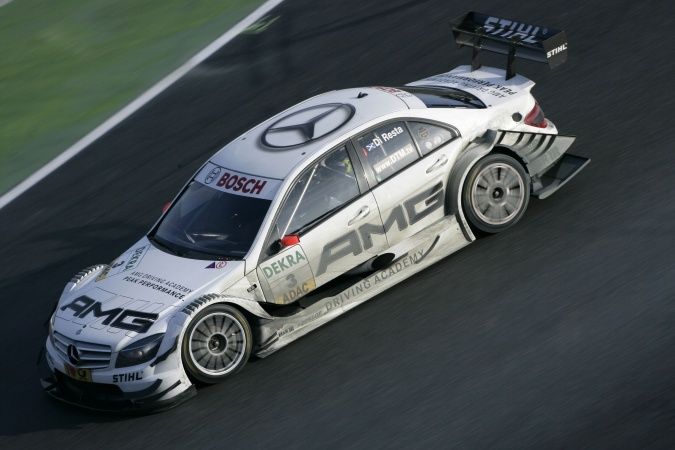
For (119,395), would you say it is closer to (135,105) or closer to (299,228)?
(299,228)

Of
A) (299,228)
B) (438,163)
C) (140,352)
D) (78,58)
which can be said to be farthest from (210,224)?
(78,58)

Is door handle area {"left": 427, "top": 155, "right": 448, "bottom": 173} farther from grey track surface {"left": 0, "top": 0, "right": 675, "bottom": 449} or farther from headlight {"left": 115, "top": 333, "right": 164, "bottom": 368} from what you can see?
headlight {"left": 115, "top": 333, "right": 164, "bottom": 368}

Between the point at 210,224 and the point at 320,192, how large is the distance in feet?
3.17

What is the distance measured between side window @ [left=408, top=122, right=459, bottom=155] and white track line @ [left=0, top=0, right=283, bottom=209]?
5459mm

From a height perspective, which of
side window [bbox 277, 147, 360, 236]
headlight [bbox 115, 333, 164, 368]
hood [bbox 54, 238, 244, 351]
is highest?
side window [bbox 277, 147, 360, 236]

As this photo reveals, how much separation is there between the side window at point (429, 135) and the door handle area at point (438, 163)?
4.4 inches

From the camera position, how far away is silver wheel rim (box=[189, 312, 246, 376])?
24.9ft

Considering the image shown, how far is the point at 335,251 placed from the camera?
26.7 feet

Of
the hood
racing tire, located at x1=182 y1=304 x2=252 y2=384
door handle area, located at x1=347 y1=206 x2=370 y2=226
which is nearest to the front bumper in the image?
racing tire, located at x1=182 y1=304 x2=252 y2=384

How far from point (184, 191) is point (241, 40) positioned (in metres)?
5.61

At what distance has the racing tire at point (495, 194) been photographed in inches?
342

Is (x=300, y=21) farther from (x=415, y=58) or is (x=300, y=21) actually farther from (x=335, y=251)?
(x=335, y=251)

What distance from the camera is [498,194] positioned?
29.0 ft

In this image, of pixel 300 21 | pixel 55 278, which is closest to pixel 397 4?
pixel 300 21
